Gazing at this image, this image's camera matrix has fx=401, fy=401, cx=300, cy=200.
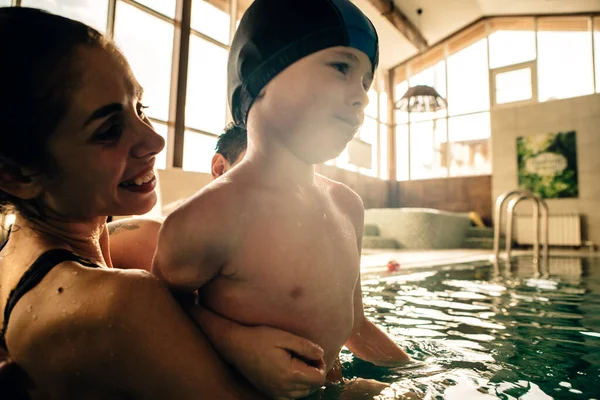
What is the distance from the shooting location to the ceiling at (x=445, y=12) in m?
10.7

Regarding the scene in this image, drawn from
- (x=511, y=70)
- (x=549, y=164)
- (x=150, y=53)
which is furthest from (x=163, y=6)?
(x=549, y=164)

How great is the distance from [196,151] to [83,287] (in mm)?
7798

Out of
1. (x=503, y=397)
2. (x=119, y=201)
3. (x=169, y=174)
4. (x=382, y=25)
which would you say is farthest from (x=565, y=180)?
(x=119, y=201)

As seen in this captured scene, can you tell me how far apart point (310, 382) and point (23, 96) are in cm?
82

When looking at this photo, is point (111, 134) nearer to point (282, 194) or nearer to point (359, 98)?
point (282, 194)

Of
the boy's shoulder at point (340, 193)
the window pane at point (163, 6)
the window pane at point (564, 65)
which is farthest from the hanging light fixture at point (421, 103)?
the boy's shoulder at point (340, 193)

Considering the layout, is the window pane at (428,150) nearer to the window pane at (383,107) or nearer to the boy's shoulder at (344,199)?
the window pane at (383,107)

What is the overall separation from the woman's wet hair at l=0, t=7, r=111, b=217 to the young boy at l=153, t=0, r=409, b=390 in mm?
317

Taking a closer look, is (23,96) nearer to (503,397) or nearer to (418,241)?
(503,397)

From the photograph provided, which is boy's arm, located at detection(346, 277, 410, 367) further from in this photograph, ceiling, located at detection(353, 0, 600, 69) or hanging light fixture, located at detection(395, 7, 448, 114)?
ceiling, located at detection(353, 0, 600, 69)

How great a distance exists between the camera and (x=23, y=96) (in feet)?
2.64

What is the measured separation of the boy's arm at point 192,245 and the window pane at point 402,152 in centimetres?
1435

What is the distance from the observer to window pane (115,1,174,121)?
6.91 metres

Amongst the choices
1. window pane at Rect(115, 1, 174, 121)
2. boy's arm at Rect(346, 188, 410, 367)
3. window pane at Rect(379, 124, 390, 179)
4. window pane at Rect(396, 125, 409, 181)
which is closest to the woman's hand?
boy's arm at Rect(346, 188, 410, 367)
